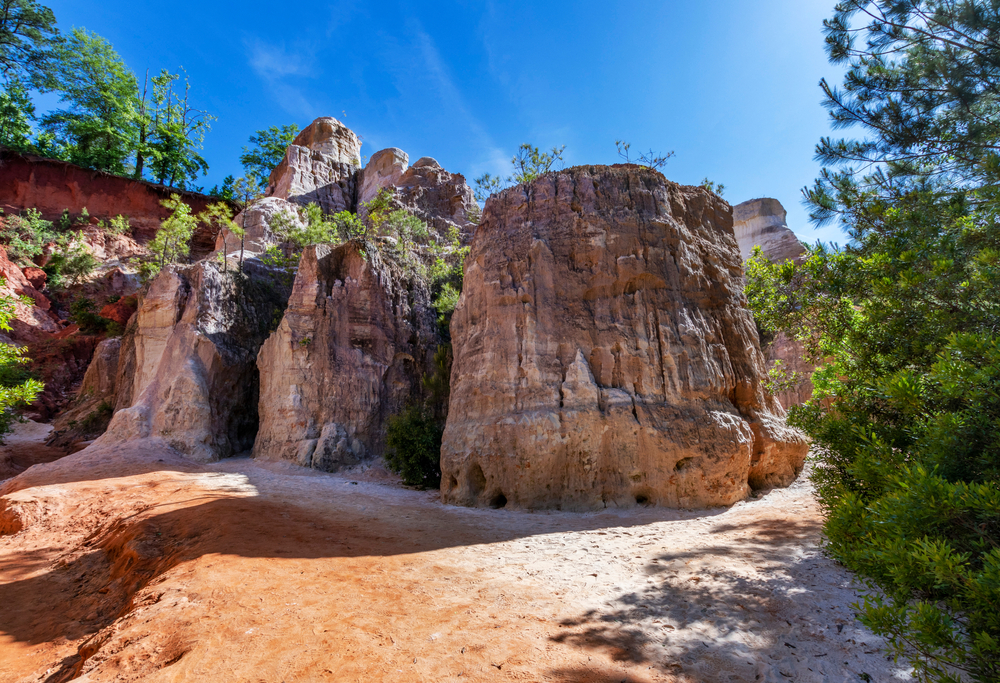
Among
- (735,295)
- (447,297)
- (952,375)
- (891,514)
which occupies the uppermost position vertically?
(447,297)

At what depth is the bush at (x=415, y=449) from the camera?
A: 12359 millimetres

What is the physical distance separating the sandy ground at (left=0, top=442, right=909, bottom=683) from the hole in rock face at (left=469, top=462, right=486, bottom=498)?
93 centimetres

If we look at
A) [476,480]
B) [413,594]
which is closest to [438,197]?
[476,480]

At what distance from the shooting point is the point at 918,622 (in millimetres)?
2508

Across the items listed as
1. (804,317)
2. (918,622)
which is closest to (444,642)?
(918,622)

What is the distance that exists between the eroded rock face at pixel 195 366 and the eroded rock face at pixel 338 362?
58.4 inches

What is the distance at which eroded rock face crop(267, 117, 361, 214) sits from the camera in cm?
2720

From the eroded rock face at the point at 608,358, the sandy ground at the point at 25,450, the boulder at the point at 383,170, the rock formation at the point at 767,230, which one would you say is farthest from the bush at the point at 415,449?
the boulder at the point at 383,170

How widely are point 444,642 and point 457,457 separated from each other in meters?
6.30

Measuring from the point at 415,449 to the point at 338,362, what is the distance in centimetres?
434

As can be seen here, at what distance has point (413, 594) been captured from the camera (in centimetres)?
484

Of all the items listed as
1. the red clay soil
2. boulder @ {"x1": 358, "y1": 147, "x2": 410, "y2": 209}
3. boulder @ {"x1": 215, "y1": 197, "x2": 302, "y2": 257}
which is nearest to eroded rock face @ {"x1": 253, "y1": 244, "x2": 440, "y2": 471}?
boulder @ {"x1": 215, "y1": 197, "x2": 302, "y2": 257}

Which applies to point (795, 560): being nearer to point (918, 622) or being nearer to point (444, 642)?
point (918, 622)

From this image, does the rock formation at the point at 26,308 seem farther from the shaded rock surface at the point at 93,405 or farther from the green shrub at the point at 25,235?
the shaded rock surface at the point at 93,405
